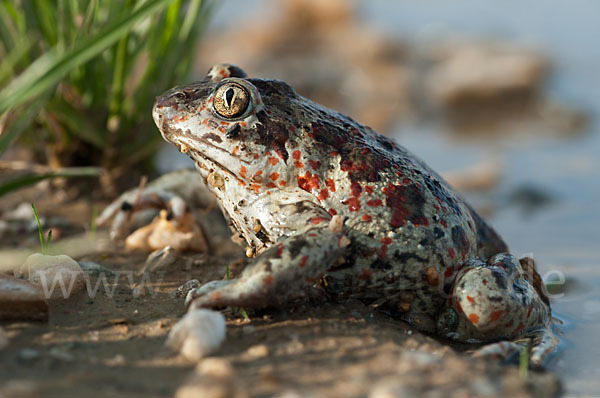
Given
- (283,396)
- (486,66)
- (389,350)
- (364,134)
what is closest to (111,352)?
(283,396)

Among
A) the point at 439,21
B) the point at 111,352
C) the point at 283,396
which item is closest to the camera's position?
the point at 283,396

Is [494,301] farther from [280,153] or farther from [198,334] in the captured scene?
[198,334]

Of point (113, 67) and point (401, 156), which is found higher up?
point (113, 67)

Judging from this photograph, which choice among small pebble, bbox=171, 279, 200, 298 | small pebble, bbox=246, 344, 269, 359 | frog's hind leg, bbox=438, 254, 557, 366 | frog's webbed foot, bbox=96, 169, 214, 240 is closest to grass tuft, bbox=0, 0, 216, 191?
frog's webbed foot, bbox=96, 169, 214, 240

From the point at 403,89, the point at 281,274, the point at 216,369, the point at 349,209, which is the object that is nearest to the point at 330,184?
the point at 349,209

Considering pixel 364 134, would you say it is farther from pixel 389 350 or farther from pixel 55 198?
pixel 55 198

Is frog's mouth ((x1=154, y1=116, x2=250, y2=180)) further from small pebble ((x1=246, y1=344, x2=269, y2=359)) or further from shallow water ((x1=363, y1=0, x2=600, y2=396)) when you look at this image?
shallow water ((x1=363, y1=0, x2=600, y2=396))
